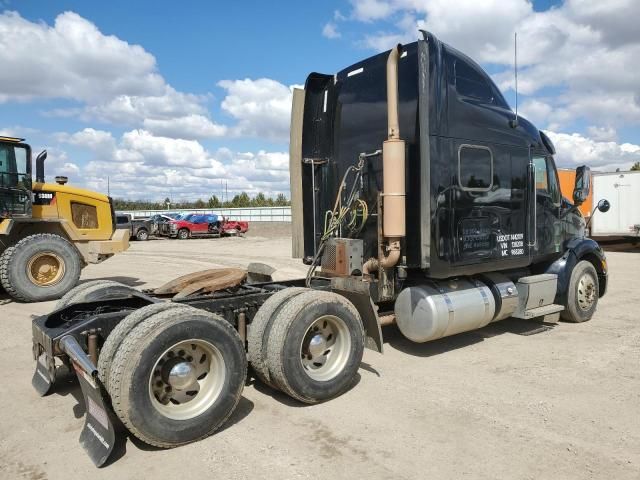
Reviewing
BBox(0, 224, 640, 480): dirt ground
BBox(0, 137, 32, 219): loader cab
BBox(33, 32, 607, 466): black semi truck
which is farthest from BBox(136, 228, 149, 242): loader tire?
BBox(33, 32, 607, 466): black semi truck

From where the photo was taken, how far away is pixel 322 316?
4414 millimetres

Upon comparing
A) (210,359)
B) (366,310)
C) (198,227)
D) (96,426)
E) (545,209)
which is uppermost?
(545,209)

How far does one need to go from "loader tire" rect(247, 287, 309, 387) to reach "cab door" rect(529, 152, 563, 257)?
4086 millimetres

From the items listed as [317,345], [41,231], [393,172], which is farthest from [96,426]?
[41,231]

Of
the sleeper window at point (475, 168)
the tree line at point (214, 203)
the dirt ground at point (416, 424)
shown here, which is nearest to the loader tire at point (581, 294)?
the dirt ground at point (416, 424)

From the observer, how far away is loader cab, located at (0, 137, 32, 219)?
9625 millimetres

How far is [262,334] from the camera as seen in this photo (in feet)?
14.1

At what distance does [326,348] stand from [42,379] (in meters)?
2.65

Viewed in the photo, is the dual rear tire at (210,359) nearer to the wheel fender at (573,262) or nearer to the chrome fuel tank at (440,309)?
the chrome fuel tank at (440,309)

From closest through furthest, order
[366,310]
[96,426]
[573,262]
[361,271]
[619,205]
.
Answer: [96,426] → [366,310] → [361,271] → [573,262] → [619,205]

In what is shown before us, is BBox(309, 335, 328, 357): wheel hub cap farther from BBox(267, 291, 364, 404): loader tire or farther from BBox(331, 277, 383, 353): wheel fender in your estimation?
BBox(331, 277, 383, 353): wheel fender

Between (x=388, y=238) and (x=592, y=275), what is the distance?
403 cm

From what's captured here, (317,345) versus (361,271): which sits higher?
(361,271)

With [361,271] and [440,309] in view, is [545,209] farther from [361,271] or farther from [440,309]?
[361,271]
